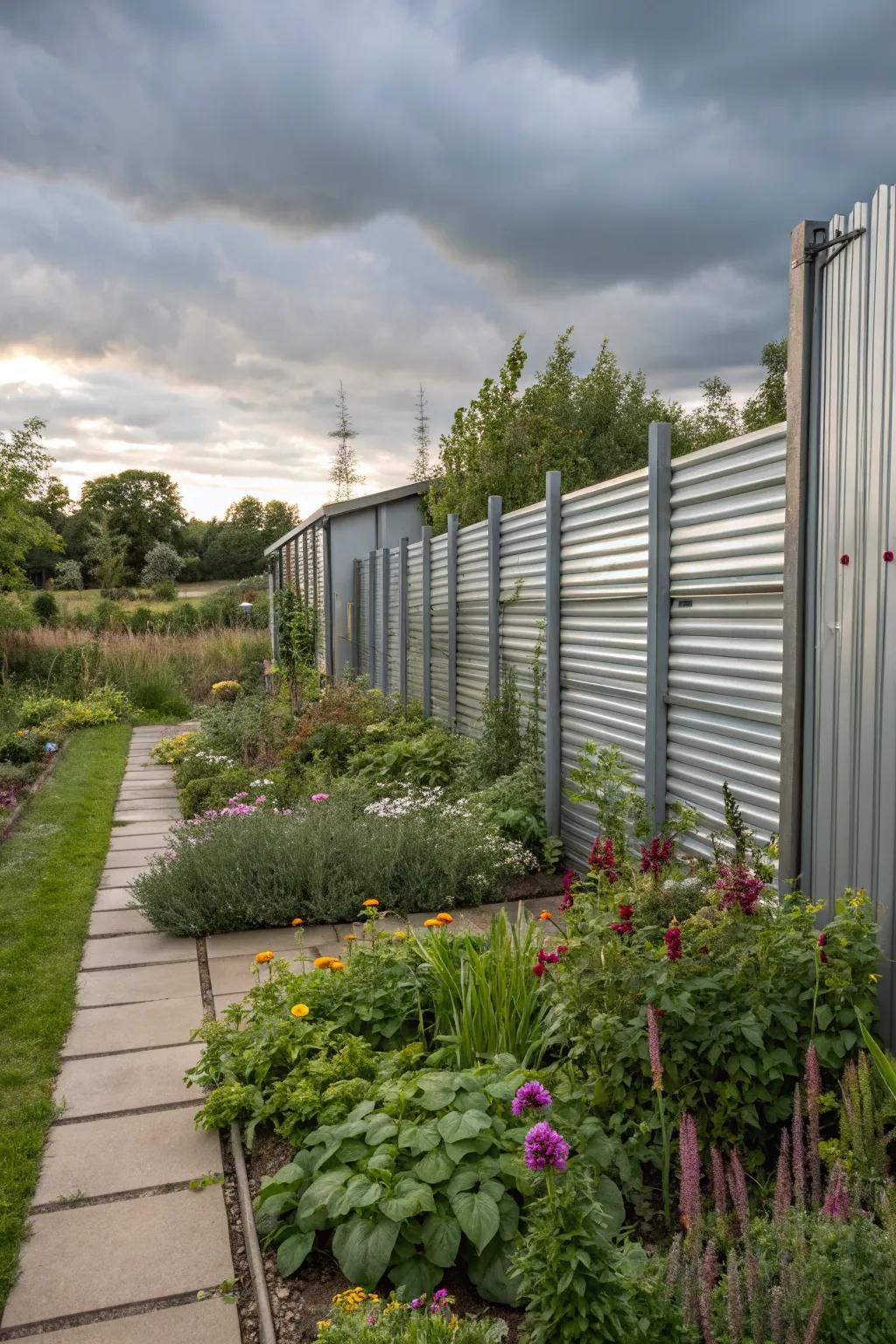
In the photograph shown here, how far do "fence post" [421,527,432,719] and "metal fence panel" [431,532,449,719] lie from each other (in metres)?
0.03

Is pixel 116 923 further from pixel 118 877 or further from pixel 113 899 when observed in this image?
pixel 118 877

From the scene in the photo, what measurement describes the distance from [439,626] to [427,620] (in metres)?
0.20

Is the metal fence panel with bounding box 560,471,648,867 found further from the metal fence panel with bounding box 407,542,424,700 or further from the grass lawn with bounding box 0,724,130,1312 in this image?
the metal fence panel with bounding box 407,542,424,700

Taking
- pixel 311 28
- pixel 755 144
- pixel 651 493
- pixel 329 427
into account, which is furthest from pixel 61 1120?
pixel 329 427

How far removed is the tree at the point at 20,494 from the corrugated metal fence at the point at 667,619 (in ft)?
35.0

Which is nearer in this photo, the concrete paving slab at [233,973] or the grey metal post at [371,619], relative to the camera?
the concrete paving slab at [233,973]

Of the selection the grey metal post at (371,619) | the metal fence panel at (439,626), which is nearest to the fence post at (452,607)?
the metal fence panel at (439,626)

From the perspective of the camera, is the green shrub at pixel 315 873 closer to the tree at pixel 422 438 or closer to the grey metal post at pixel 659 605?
the grey metal post at pixel 659 605

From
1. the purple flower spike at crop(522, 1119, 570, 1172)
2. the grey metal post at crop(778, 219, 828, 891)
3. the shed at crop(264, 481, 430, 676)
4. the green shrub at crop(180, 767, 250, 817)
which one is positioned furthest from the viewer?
the shed at crop(264, 481, 430, 676)

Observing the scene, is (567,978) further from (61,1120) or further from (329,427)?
(329,427)

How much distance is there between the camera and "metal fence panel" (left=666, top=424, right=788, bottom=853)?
3.14 meters

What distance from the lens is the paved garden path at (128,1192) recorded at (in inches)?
76.0

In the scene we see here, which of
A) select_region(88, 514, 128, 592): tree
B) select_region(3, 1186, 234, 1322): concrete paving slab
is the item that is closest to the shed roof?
select_region(3, 1186, 234, 1322): concrete paving slab

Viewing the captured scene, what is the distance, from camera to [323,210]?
676cm
